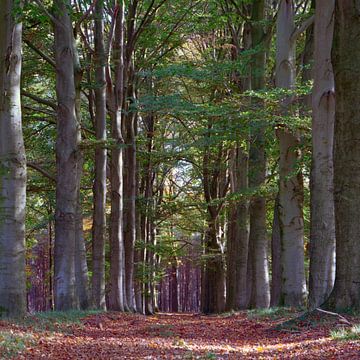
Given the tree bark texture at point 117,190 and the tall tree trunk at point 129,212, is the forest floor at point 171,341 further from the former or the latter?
the tall tree trunk at point 129,212

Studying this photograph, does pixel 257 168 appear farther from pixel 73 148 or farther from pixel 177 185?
pixel 177 185

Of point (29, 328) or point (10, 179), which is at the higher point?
point (10, 179)

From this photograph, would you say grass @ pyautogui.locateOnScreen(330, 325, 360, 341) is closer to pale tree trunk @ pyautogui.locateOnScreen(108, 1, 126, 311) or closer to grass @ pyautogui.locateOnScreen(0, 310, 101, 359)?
grass @ pyautogui.locateOnScreen(0, 310, 101, 359)

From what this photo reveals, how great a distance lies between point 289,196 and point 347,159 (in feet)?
20.5

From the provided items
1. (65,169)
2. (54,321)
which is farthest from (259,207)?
(54,321)

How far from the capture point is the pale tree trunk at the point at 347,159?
9.36 meters

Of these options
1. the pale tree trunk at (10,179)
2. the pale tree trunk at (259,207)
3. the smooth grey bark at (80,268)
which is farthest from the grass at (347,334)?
the pale tree trunk at (259,207)

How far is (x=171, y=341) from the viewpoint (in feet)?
33.4

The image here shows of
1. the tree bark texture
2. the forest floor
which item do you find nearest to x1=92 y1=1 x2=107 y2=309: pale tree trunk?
the tree bark texture

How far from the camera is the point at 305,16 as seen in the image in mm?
16547

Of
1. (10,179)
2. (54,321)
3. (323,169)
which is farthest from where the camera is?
(323,169)

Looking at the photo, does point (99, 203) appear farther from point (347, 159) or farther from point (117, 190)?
point (347, 159)

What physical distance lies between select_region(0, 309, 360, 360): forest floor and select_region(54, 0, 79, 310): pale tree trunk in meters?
1.05

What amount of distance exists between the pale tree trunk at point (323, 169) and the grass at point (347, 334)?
4228 millimetres
